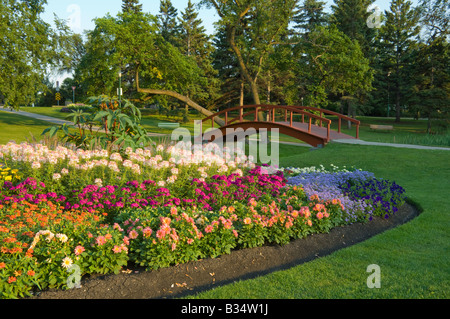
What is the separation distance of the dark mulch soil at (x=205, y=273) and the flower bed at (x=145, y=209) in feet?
0.32

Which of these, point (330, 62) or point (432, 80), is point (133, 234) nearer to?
point (330, 62)

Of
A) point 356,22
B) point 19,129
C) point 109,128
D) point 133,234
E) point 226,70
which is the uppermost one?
A: point 356,22

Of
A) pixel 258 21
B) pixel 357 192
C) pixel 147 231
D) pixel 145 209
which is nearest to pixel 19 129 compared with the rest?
pixel 258 21

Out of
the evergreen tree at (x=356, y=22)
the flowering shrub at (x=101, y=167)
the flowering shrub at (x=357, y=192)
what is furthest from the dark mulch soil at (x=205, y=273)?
the evergreen tree at (x=356, y=22)

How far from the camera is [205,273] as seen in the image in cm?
393

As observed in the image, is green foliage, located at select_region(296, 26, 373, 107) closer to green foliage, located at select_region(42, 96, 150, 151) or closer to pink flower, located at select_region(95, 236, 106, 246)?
green foliage, located at select_region(42, 96, 150, 151)

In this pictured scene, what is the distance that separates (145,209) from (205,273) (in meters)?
1.33

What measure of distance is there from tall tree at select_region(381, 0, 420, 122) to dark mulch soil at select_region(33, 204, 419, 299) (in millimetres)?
33561

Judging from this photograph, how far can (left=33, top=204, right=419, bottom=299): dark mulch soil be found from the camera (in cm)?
346

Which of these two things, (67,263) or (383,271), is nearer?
(67,263)

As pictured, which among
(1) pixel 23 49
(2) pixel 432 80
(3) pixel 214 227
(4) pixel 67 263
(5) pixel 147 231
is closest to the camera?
(4) pixel 67 263

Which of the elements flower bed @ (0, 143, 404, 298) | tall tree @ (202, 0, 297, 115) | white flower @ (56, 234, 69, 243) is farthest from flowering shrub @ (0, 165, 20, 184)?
tall tree @ (202, 0, 297, 115)

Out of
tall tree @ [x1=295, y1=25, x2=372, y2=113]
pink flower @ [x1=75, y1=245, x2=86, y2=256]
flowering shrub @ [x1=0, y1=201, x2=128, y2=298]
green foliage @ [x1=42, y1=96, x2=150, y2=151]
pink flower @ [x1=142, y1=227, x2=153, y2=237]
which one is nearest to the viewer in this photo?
flowering shrub @ [x1=0, y1=201, x2=128, y2=298]
